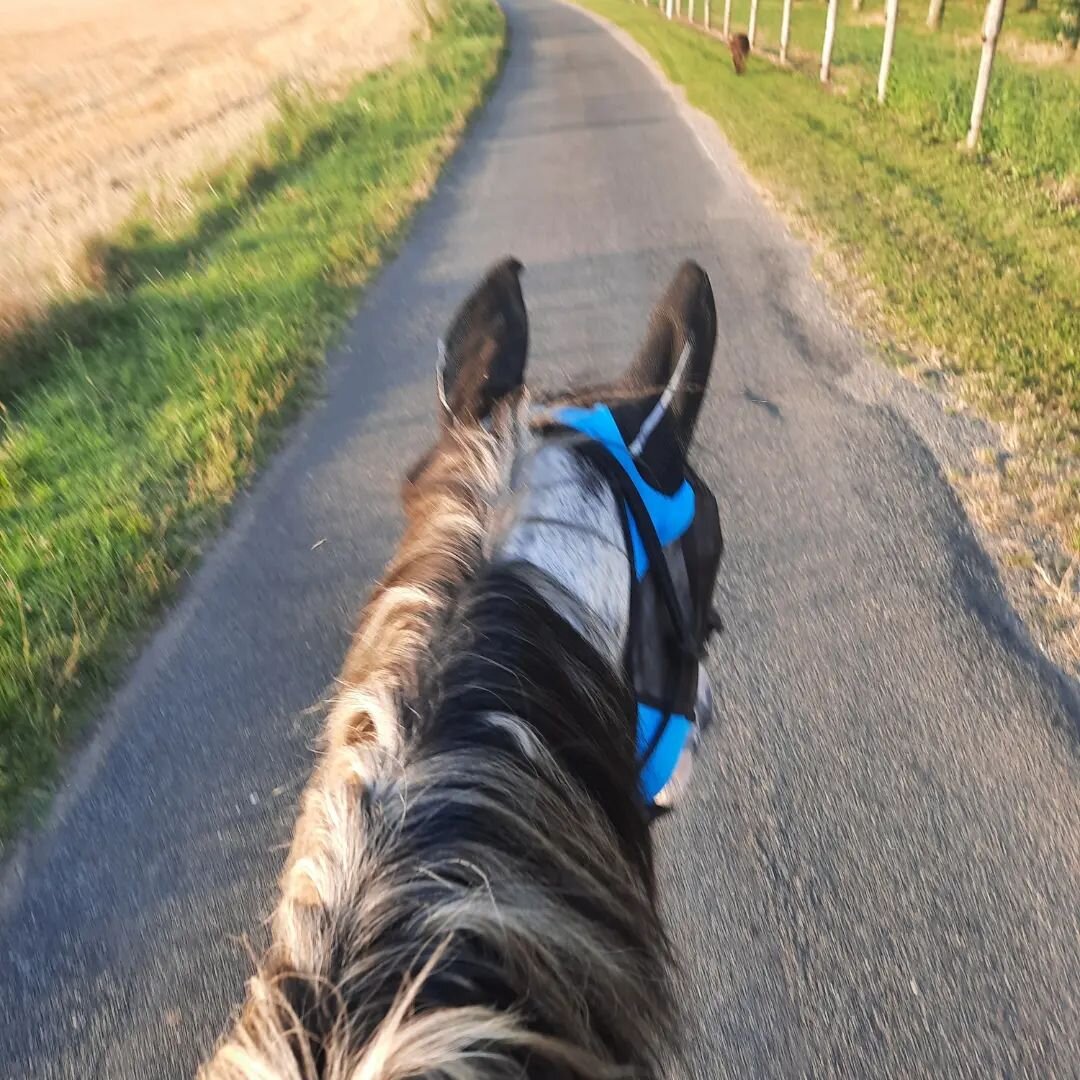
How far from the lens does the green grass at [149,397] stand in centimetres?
300

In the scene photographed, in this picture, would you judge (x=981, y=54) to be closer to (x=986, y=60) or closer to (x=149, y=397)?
(x=986, y=60)

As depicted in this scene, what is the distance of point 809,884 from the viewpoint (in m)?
2.14

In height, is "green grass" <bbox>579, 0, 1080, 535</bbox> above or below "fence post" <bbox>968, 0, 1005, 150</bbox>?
below

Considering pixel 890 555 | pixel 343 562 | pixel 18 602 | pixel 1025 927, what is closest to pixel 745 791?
pixel 1025 927

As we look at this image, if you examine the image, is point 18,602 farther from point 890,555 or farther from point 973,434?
point 973,434

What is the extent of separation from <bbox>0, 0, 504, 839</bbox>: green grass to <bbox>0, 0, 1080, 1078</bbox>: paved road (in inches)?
7.5

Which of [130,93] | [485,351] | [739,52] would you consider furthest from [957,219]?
[130,93]

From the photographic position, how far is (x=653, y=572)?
56.8 inches

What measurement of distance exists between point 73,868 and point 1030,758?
257 centimetres

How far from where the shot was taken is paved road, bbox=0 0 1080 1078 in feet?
6.36

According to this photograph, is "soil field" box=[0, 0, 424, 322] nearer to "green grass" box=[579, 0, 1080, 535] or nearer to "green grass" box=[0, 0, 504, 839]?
"green grass" box=[0, 0, 504, 839]

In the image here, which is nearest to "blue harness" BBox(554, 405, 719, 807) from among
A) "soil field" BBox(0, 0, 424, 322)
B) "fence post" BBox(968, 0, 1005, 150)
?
"soil field" BBox(0, 0, 424, 322)

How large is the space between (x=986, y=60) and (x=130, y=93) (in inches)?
657

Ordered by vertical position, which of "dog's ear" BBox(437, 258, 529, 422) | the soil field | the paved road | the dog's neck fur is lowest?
the paved road
